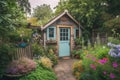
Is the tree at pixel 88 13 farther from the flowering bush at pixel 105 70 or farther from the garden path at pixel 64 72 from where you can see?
the flowering bush at pixel 105 70

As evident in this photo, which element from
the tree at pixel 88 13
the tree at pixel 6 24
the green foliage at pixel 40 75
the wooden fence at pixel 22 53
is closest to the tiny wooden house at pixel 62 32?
the tree at pixel 88 13

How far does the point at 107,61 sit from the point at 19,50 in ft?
12.2

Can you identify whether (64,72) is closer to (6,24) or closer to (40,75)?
(40,75)

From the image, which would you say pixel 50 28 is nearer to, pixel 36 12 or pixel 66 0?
pixel 66 0

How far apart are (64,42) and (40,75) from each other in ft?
16.5

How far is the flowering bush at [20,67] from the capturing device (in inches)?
273

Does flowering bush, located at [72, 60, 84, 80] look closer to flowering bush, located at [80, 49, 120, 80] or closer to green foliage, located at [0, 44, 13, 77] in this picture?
flowering bush, located at [80, 49, 120, 80]

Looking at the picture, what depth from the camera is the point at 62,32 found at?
467 inches

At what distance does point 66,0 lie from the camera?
14.8m

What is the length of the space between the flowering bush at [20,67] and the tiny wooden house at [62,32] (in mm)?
3864

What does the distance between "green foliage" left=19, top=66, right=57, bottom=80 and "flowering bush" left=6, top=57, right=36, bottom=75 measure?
0.62ft

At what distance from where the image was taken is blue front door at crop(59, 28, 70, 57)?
11.8 meters

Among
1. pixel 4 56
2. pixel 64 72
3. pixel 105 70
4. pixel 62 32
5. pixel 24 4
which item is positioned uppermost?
pixel 24 4

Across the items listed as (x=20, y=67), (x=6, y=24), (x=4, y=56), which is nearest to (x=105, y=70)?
(x=20, y=67)
